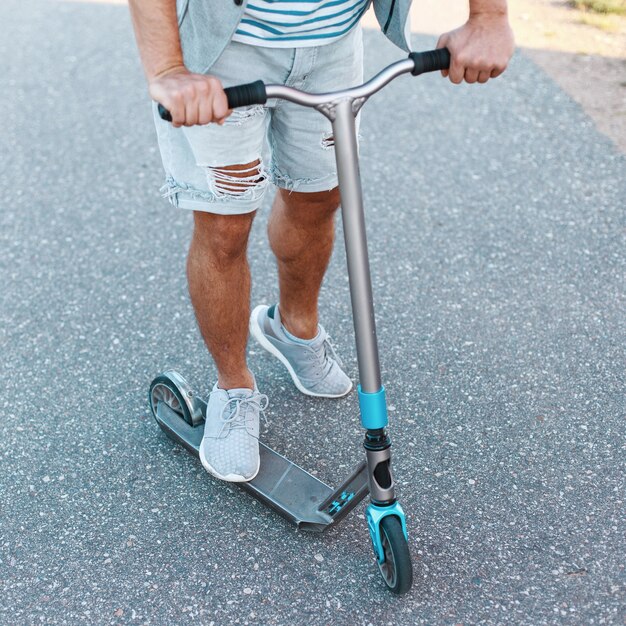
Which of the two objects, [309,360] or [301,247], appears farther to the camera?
[309,360]

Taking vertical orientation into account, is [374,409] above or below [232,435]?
above

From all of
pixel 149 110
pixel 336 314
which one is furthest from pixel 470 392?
pixel 149 110

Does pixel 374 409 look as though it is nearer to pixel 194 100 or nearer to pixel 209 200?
pixel 209 200

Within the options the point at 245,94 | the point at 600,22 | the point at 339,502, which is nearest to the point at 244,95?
the point at 245,94

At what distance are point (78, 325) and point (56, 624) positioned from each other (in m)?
1.38

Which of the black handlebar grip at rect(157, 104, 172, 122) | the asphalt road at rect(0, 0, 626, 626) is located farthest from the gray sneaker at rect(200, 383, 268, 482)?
the black handlebar grip at rect(157, 104, 172, 122)

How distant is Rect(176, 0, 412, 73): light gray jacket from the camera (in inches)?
78.2

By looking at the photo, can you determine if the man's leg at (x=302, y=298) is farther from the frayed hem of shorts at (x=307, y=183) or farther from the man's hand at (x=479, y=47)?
the man's hand at (x=479, y=47)

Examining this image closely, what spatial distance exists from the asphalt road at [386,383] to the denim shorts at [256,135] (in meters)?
0.89

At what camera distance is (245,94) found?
1.86 meters

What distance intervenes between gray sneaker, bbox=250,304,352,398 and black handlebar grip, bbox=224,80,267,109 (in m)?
1.14

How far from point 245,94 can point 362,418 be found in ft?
2.69

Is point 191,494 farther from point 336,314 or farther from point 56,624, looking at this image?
point 336,314

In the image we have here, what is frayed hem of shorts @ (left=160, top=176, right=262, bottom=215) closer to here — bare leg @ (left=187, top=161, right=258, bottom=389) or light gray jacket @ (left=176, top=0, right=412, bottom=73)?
bare leg @ (left=187, top=161, right=258, bottom=389)
